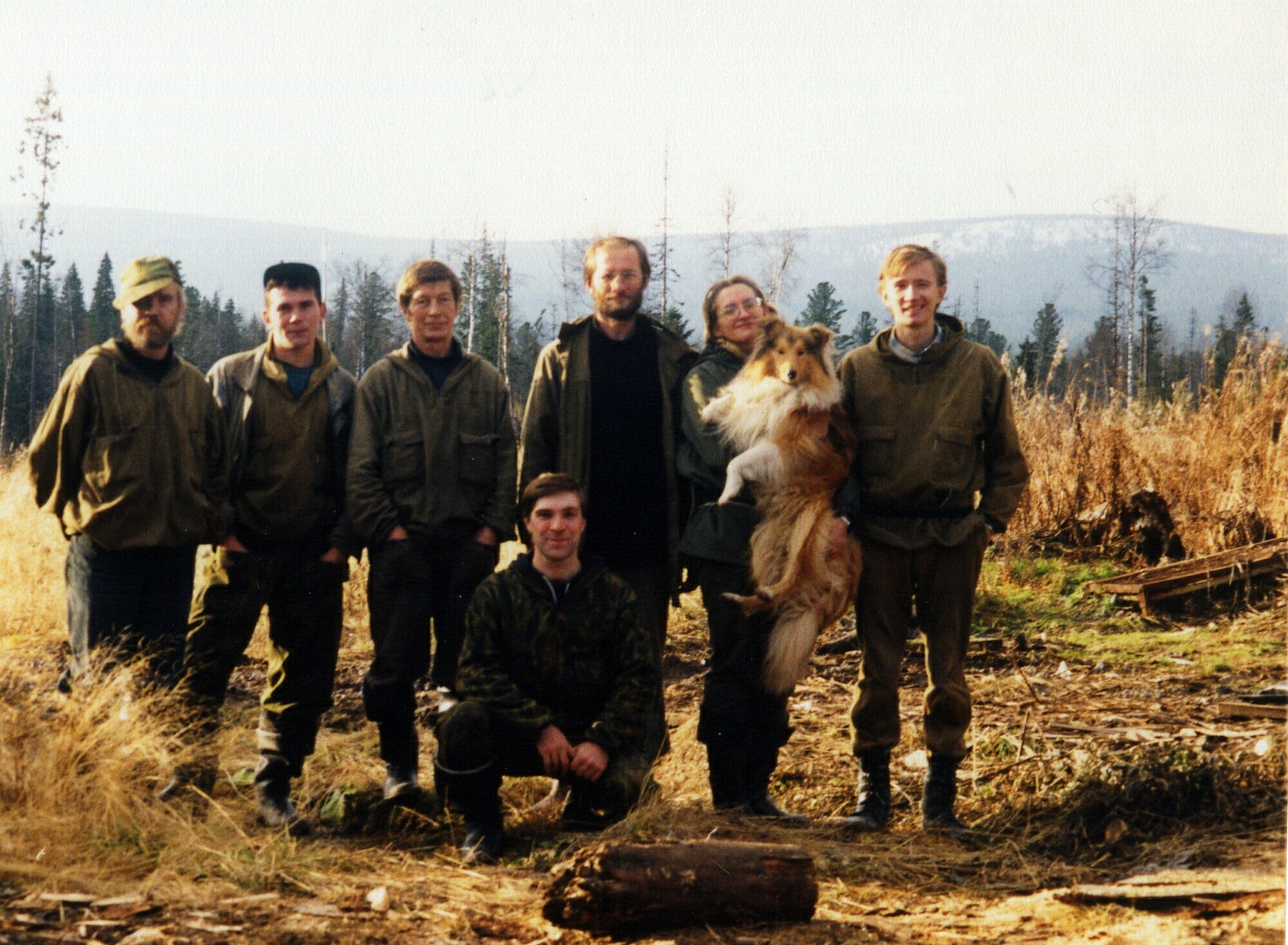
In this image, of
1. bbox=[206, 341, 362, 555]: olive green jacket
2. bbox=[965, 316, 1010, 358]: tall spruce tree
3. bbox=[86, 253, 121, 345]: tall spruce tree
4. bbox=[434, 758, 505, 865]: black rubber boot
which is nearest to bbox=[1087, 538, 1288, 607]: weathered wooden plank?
bbox=[434, 758, 505, 865]: black rubber boot

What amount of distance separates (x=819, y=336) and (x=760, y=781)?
2.15 metres

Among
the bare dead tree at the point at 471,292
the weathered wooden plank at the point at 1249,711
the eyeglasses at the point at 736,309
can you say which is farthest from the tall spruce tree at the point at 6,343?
the weathered wooden plank at the point at 1249,711

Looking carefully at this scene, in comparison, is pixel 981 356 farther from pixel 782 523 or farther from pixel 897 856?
pixel 897 856

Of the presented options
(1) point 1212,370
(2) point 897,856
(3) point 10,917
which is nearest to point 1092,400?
(1) point 1212,370

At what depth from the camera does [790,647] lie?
15.9 ft

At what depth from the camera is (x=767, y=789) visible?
5426 mm

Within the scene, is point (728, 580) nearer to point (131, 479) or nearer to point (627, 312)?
point (627, 312)

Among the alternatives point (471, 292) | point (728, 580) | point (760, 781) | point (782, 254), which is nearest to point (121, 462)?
point (728, 580)

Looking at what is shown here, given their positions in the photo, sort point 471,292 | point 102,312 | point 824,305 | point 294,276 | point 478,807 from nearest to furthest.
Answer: point 478,807 → point 294,276 → point 471,292 → point 824,305 → point 102,312

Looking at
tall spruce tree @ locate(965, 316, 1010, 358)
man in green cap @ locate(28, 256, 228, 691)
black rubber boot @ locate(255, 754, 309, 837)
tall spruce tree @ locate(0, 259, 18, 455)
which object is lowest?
black rubber boot @ locate(255, 754, 309, 837)

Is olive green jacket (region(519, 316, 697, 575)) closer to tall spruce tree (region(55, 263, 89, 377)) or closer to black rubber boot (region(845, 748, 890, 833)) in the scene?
black rubber boot (region(845, 748, 890, 833))

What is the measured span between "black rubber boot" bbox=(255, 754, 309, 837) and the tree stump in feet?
6.26

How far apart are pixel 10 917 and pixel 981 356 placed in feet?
14.6

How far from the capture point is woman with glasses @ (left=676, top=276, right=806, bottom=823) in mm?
4941
